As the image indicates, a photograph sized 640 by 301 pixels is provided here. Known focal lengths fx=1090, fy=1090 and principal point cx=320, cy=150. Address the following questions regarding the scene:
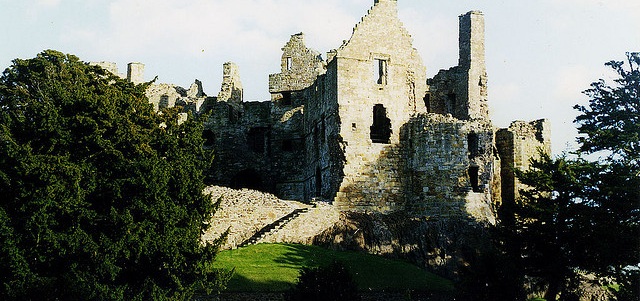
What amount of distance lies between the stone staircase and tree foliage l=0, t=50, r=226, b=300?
7.43 m

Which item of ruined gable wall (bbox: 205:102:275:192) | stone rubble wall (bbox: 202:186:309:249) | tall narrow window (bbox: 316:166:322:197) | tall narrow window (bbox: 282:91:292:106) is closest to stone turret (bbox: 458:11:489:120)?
tall narrow window (bbox: 316:166:322:197)

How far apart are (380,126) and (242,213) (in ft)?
28.7

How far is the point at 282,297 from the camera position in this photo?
1416 inches

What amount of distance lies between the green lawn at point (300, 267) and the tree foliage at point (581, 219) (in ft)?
12.0

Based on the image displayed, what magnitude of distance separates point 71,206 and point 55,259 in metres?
1.74

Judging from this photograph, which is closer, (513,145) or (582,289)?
(582,289)

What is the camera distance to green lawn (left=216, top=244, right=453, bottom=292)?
37219 millimetres

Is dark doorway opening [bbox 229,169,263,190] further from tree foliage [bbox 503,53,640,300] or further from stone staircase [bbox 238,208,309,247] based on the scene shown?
tree foliage [bbox 503,53,640,300]

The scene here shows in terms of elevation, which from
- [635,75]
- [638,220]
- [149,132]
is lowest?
[638,220]

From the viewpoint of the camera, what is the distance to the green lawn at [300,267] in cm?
3722

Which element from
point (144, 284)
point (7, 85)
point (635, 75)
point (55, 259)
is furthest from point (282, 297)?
point (7, 85)

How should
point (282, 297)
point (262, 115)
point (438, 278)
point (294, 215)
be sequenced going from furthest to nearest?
point (262, 115) < point (294, 215) < point (438, 278) < point (282, 297)

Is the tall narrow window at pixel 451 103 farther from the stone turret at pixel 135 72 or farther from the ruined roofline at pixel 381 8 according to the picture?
the stone turret at pixel 135 72

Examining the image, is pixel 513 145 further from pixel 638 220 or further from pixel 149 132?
pixel 149 132
